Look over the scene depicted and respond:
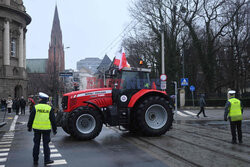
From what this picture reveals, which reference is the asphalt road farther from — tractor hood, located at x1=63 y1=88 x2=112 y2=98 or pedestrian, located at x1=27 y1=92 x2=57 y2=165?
tractor hood, located at x1=63 y1=88 x2=112 y2=98

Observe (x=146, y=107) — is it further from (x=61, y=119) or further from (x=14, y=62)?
(x=14, y=62)

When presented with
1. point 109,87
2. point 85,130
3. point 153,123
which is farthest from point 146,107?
point 85,130

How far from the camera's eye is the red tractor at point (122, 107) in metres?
9.91

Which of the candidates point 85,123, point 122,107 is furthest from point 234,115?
point 85,123

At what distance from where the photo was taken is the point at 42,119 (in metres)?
6.96

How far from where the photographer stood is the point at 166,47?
1351 inches

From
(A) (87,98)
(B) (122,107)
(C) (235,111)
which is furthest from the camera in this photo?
(B) (122,107)

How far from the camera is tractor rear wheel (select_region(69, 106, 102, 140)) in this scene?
9664 millimetres

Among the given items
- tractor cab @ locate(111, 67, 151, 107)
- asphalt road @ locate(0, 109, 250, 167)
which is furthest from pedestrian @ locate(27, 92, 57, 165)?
tractor cab @ locate(111, 67, 151, 107)

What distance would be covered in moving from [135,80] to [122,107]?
1.18 m

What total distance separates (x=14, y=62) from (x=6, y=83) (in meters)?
4.03

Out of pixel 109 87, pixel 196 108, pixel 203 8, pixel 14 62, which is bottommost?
pixel 196 108

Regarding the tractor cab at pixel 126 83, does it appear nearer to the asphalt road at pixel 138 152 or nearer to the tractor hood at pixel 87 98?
the tractor hood at pixel 87 98

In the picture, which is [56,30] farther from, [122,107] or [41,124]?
[41,124]
